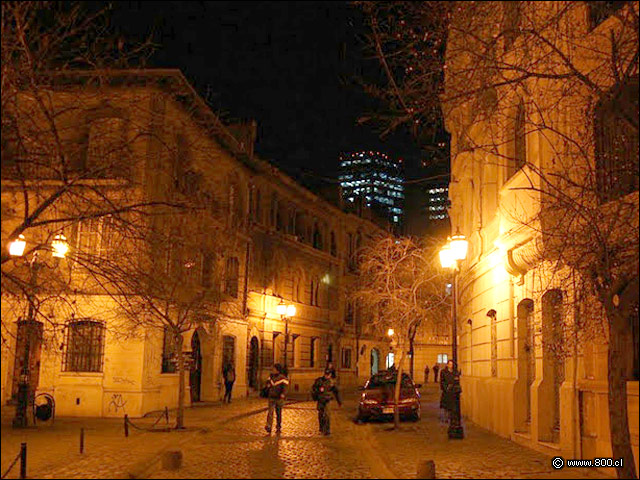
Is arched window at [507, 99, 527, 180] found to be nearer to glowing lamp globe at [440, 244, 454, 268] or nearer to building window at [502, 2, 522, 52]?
glowing lamp globe at [440, 244, 454, 268]

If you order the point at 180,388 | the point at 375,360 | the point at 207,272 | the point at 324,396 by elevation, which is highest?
the point at 207,272

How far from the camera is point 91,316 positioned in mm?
23906

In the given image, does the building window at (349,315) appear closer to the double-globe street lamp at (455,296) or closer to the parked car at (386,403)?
the parked car at (386,403)

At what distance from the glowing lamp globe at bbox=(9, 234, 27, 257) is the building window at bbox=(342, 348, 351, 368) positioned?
130 ft

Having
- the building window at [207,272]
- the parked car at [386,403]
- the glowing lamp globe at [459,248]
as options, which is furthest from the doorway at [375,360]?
the glowing lamp globe at [459,248]

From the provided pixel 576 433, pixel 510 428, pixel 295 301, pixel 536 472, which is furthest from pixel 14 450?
pixel 295 301

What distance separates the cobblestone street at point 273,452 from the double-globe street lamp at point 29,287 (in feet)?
2.57

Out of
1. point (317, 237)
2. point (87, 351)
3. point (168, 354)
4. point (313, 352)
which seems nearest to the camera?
point (87, 351)

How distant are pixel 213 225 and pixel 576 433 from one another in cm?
1439

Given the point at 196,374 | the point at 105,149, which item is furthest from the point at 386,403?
the point at 105,149

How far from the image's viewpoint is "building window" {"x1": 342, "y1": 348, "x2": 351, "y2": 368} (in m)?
51.0

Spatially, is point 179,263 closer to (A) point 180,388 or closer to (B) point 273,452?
(A) point 180,388

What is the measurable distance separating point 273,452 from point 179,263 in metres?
7.40

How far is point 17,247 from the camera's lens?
11766 mm
